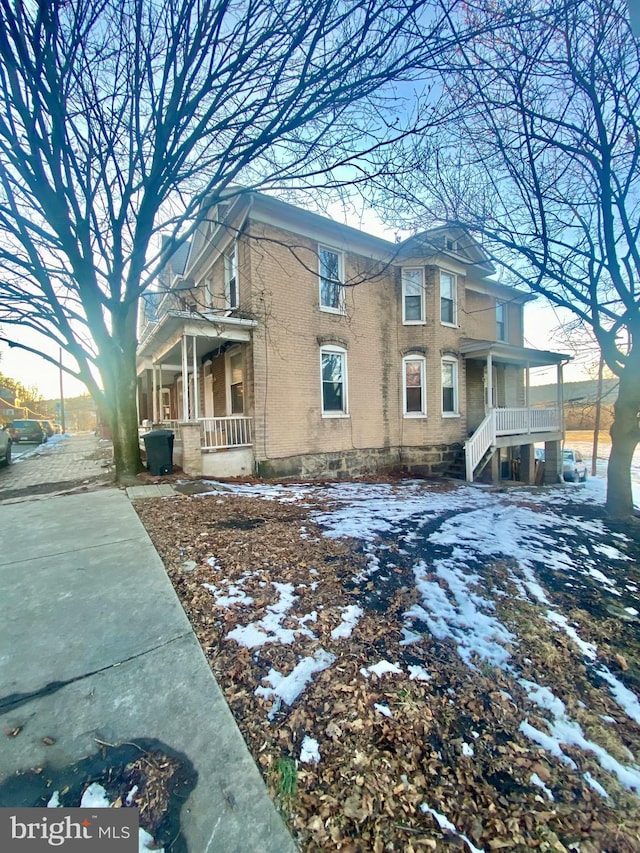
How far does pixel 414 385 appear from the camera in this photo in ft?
41.4

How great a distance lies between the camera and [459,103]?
19.4 feet

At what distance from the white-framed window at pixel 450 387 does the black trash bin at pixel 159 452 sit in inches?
350

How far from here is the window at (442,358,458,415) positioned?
42.7 feet

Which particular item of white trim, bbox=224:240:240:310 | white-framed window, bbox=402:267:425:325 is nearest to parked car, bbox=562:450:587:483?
white-framed window, bbox=402:267:425:325

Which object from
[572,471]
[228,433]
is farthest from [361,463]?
[572,471]

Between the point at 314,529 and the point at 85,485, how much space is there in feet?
19.9

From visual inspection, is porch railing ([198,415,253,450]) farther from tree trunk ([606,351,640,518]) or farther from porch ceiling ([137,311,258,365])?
tree trunk ([606,351,640,518])

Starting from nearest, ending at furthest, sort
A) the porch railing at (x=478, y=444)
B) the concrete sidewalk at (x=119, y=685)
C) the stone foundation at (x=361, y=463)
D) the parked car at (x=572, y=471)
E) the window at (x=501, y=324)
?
the concrete sidewalk at (x=119, y=685), the stone foundation at (x=361, y=463), the porch railing at (x=478, y=444), the parked car at (x=572, y=471), the window at (x=501, y=324)

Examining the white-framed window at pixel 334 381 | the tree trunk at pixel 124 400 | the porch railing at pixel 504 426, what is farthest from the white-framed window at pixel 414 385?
the tree trunk at pixel 124 400

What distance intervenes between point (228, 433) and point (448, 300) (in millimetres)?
8887

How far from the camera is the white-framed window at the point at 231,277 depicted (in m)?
10.1

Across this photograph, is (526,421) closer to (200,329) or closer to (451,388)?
(451,388)

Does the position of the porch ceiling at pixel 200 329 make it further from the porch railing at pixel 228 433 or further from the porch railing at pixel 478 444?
the porch railing at pixel 478 444

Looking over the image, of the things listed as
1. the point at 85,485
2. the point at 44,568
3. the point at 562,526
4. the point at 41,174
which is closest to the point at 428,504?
the point at 562,526
